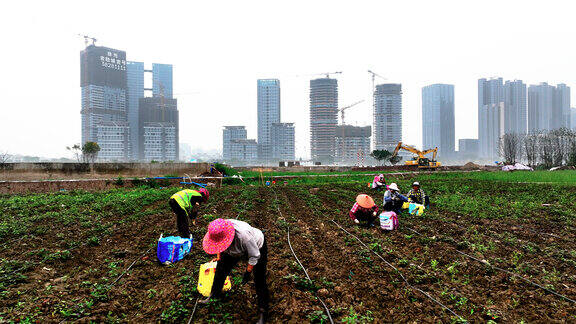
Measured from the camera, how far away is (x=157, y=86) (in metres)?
184

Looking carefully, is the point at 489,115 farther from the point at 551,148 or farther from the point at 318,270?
the point at 318,270

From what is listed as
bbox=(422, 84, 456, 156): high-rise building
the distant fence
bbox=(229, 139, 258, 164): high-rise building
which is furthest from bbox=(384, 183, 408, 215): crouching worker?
bbox=(422, 84, 456, 156): high-rise building

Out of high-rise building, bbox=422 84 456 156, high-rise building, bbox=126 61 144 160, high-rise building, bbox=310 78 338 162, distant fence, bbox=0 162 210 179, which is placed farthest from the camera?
high-rise building, bbox=422 84 456 156

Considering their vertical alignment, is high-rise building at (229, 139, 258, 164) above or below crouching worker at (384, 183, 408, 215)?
above

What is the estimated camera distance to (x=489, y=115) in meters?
132

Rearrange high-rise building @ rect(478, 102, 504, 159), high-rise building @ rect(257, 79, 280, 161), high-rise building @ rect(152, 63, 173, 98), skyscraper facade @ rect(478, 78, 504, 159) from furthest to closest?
high-rise building @ rect(152, 63, 173, 98), high-rise building @ rect(257, 79, 280, 161), skyscraper facade @ rect(478, 78, 504, 159), high-rise building @ rect(478, 102, 504, 159)

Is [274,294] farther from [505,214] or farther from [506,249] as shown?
[505,214]

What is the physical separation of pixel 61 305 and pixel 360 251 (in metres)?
5.14

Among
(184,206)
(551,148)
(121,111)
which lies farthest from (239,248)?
(121,111)

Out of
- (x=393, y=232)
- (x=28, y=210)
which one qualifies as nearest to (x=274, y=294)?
(x=393, y=232)

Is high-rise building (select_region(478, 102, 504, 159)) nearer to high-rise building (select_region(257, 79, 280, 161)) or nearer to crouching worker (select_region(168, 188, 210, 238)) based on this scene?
high-rise building (select_region(257, 79, 280, 161))

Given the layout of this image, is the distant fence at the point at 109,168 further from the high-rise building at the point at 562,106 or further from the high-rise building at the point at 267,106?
the high-rise building at the point at 562,106

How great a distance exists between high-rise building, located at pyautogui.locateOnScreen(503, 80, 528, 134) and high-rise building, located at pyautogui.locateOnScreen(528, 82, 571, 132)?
214 centimetres

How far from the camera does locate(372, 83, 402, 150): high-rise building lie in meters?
131
